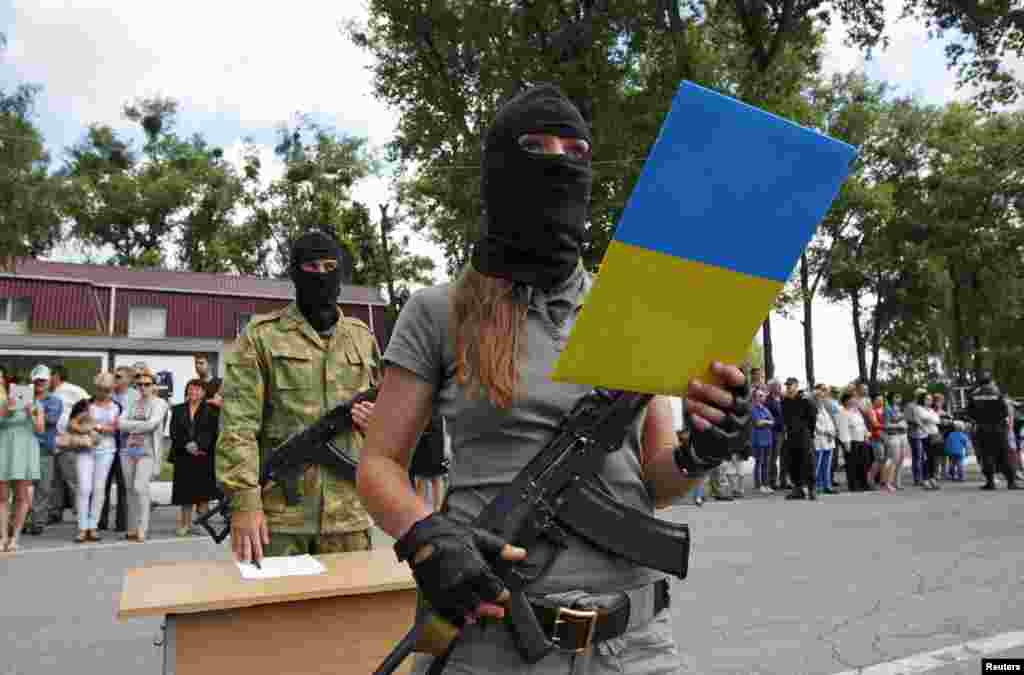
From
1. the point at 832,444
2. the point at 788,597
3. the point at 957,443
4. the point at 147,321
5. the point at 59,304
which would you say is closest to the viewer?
the point at 788,597

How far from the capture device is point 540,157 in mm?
1730

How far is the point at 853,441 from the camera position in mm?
14531

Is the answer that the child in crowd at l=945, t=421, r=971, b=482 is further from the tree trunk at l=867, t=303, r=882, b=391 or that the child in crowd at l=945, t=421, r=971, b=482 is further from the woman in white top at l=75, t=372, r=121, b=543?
the tree trunk at l=867, t=303, r=882, b=391

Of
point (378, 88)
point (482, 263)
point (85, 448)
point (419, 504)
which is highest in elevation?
point (378, 88)

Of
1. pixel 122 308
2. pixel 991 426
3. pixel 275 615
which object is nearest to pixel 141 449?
pixel 275 615

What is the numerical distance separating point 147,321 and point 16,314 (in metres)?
4.87

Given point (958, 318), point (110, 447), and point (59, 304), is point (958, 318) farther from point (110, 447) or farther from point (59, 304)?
point (59, 304)

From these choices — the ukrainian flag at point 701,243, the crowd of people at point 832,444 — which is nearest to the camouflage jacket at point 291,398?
the ukrainian flag at point 701,243

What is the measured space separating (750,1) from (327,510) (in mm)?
16636

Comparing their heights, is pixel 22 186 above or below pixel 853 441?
above

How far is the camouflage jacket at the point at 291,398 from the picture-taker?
3.61m

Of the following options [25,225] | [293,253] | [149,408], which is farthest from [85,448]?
[293,253]

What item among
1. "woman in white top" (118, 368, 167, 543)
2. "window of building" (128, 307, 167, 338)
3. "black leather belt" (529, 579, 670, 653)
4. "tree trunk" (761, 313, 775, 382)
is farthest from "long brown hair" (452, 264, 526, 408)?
"window of building" (128, 307, 167, 338)

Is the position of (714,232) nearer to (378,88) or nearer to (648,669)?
(648,669)
